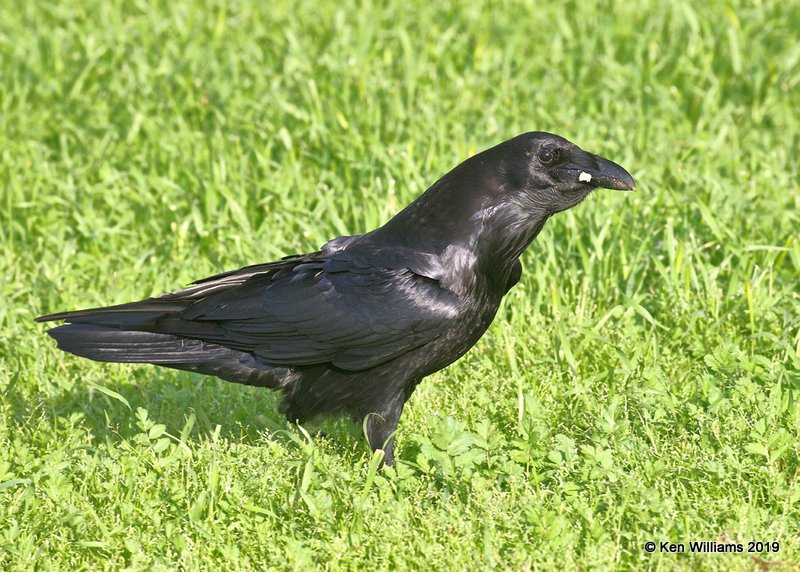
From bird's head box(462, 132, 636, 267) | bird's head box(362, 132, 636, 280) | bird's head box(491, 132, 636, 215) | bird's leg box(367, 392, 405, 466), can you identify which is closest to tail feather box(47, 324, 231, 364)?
bird's leg box(367, 392, 405, 466)

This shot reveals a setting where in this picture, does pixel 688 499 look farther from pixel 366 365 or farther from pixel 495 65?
pixel 495 65

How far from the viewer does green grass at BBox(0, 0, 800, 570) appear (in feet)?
12.9

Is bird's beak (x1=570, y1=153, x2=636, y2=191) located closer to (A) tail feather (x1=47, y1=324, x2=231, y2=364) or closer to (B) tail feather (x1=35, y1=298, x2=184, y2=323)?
(A) tail feather (x1=47, y1=324, x2=231, y2=364)

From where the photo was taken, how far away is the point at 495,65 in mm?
7598

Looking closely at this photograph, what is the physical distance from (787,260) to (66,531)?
357cm

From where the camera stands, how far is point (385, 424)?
4.32 meters

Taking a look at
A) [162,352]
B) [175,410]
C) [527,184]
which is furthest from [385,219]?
[162,352]

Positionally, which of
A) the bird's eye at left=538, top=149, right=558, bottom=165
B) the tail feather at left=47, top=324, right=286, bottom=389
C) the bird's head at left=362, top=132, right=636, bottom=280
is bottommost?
the tail feather at left=47, top=324, right=286, bottom=389

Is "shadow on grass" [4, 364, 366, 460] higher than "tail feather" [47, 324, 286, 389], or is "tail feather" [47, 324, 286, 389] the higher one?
"tail feather" [47, 324, 286, 389]

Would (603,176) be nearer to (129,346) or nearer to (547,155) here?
(547,155)

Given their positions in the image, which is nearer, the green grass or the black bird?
the green grass

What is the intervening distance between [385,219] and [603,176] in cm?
173

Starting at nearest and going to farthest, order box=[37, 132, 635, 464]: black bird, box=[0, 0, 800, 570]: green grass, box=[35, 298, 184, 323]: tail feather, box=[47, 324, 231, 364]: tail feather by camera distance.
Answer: box=[0, 0, 800, 570]: green grass < box=[37, 132, 635, 464]: black bird < box=[47, 324, 231, 364]: tail feather < box=[35, 298, 184, 323]: tail feather

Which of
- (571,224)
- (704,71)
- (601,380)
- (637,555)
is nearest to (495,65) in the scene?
(704,71)
